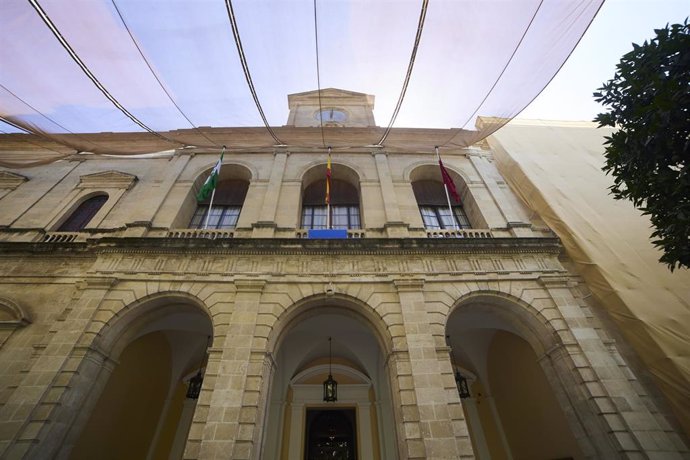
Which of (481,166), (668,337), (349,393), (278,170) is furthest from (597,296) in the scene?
(278,170)

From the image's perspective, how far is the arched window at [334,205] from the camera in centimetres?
986

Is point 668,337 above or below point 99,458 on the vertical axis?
above

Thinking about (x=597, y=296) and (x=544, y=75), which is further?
(x=597, y=296)

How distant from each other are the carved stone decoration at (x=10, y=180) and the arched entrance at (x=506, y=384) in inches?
594

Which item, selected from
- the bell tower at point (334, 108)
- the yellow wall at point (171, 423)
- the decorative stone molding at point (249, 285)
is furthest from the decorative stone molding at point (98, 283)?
the bell tower at point (334, 108)

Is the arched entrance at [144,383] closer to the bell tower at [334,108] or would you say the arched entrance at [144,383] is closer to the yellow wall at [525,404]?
the yellow wall at [525,404]

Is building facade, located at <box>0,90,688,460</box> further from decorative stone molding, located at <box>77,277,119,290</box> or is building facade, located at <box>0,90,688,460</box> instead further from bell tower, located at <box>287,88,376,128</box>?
bell tower, located at <box>287,88,376,128</box>

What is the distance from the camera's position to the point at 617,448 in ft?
15.8

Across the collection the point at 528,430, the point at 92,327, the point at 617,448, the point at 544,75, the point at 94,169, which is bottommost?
the point at 617,448

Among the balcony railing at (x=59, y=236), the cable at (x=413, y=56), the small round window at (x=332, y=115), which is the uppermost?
the small round window at (x=332, y=115)

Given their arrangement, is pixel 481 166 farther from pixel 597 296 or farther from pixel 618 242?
pixel 597 296

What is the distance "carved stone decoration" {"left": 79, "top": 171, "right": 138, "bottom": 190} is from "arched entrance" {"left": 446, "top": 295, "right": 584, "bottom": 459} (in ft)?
37.1

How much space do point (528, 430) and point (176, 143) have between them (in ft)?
43.9

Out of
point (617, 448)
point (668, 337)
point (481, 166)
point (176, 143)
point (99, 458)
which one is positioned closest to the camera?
point (617, 448)
